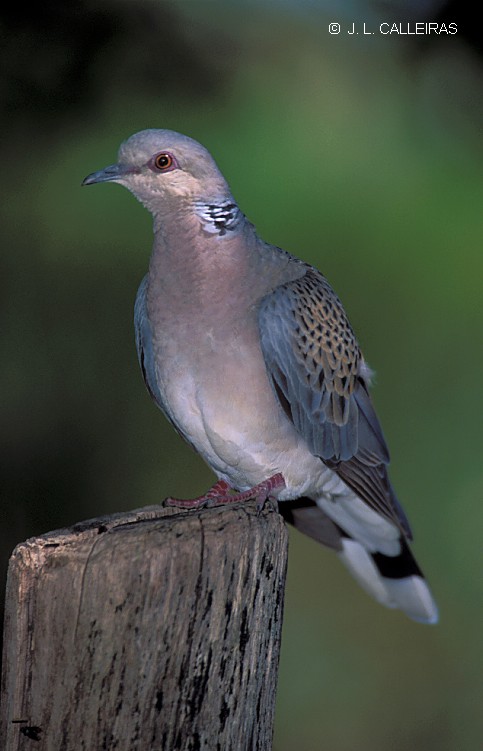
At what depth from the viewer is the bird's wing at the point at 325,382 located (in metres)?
2.98

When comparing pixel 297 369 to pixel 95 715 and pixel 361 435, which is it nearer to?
pixel 361 435

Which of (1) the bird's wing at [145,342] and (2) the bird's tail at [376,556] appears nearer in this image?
(1) the bird's wing at [145,342]

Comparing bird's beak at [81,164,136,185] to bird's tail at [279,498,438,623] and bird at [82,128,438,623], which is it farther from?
bird's tail at [279,498,438,623]

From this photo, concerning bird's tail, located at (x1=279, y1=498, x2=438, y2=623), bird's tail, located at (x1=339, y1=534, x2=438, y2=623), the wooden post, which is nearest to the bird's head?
the wooden post

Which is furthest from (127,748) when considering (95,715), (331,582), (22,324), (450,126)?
(450,126)

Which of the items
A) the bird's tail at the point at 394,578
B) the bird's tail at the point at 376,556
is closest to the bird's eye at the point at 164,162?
the bird's tail at the point at 376,556

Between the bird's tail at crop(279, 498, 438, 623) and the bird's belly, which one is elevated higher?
the bird's belly

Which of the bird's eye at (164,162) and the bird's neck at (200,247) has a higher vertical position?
the bird's eye at (164,162)

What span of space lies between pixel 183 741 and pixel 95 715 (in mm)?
195

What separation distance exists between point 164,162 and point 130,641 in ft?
5.00

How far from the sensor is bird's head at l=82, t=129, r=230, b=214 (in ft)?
9.16

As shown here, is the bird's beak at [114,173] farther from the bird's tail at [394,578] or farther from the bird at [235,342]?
the bird's tail at [394,578]

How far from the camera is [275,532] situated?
2102 millimetres

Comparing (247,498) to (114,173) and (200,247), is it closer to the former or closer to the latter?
(200,247)
